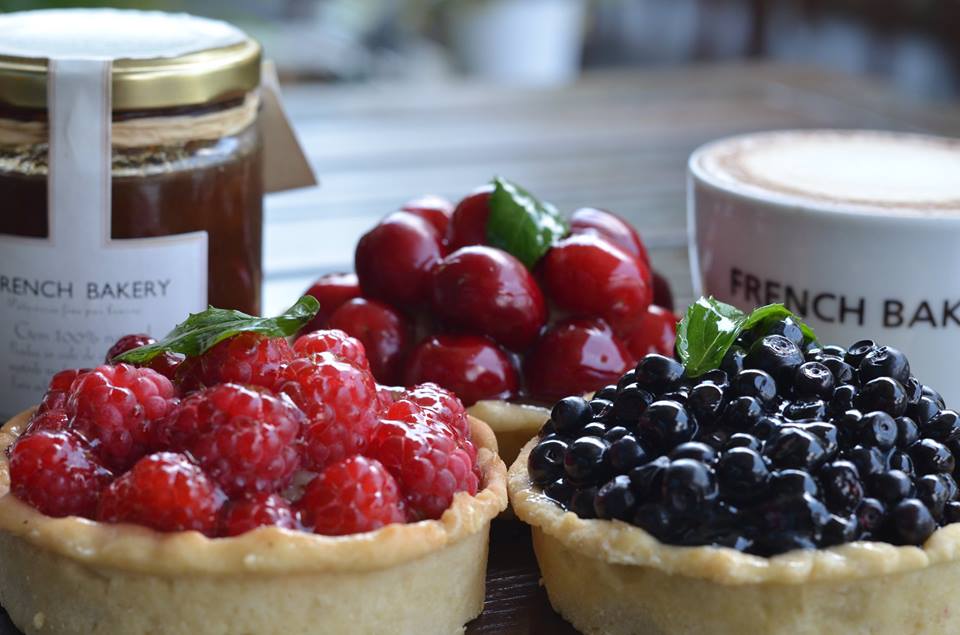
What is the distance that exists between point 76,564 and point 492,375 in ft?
1.46

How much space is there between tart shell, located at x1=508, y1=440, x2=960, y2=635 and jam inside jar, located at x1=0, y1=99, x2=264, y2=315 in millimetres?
504

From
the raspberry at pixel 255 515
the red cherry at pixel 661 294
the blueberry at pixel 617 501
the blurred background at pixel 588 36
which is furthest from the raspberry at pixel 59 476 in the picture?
the blurred background at pixel 588 36

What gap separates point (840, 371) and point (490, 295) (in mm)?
335

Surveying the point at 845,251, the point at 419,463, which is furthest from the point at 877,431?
the point at 845,251

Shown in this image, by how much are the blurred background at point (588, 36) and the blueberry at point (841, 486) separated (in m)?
3.36

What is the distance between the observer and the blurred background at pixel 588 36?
15.4 ft

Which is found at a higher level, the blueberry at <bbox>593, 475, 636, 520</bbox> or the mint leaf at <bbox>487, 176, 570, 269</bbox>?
the mint leaf at <bbox>487, 176, 570, 269</bbox>

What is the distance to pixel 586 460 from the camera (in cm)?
103

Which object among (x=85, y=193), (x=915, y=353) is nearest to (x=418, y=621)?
(x=85, y=193)

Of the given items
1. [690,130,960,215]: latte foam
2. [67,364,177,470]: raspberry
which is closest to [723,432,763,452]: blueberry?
[67,364,177,470]: raspberry

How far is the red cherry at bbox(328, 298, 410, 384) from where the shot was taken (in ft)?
4.27

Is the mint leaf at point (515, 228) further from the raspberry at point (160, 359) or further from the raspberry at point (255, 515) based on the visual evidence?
the raspberry at point (255, 515)

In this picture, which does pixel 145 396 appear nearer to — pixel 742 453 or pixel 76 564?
pixel 76 564

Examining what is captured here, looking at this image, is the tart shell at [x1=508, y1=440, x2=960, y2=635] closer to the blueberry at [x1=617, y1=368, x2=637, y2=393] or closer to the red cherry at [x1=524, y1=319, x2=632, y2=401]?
the blueberry at [x1=617, y1=368, x2=637, y2=393]
